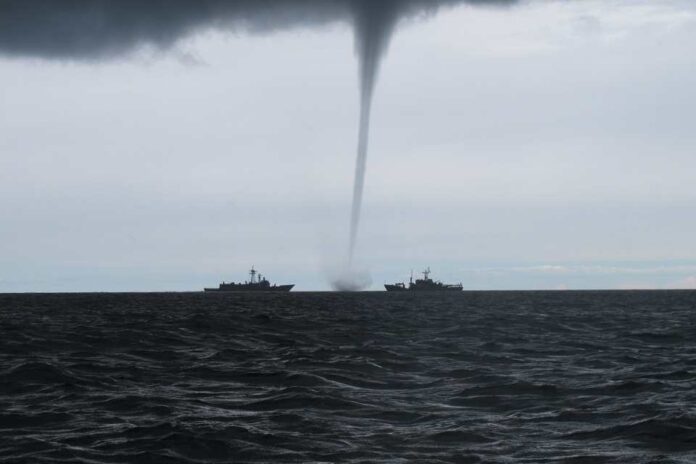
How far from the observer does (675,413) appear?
51.9 ft

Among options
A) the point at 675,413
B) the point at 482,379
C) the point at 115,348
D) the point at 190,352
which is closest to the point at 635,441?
the point at 675,413

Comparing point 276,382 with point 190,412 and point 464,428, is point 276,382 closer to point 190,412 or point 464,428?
point 190,412

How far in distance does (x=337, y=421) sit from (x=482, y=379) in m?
7.10

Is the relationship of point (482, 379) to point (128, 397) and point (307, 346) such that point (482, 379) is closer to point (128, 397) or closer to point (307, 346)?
point (128, 397)

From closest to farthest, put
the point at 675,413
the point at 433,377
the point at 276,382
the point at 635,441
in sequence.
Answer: the point at 635,441 < the point at 675,413 < the point at 276,382 < the point at 433,377

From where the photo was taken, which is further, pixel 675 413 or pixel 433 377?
pixel 433 377

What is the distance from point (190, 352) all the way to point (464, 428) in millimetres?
16281

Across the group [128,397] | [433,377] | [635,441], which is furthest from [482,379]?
[128,397]

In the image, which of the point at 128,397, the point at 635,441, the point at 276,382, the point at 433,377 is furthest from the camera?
the point at 433,377

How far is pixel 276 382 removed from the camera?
20.6 meters

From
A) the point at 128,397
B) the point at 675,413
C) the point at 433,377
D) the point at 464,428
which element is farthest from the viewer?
the point at 433,377

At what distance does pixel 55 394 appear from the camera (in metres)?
18.4

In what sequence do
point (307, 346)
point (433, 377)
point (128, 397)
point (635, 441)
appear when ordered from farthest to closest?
1. point (307, 346)
2. point (433, 377)
3. point (128, 397)
4. point (635, 441)

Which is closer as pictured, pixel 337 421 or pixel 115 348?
pixel 337 421
